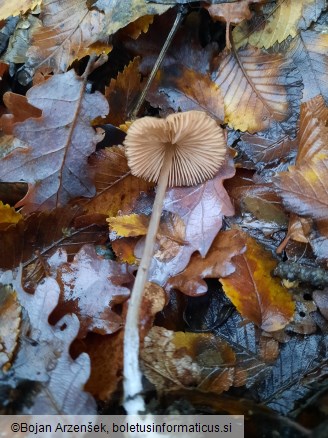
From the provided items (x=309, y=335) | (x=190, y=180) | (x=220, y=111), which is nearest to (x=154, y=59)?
(x=220, y=111)

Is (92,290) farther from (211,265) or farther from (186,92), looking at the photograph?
(186,92)

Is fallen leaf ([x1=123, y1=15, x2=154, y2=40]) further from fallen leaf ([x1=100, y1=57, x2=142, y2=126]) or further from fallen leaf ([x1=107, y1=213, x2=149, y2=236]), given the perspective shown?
fallen leaf ([x1=107, y1=213, x2=149, y2=236])

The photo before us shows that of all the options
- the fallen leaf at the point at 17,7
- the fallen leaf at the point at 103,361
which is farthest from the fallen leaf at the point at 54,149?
the fallen leaf at the point at 103,361

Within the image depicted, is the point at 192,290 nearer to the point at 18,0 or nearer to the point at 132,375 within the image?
the point at 132,375

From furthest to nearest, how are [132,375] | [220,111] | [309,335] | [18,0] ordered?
1. [18,0]
2. [220,111]
3. [309,335]
4. [132,375]

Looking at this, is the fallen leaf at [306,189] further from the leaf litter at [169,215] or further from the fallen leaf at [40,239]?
the fallen leaf at [40,239]
